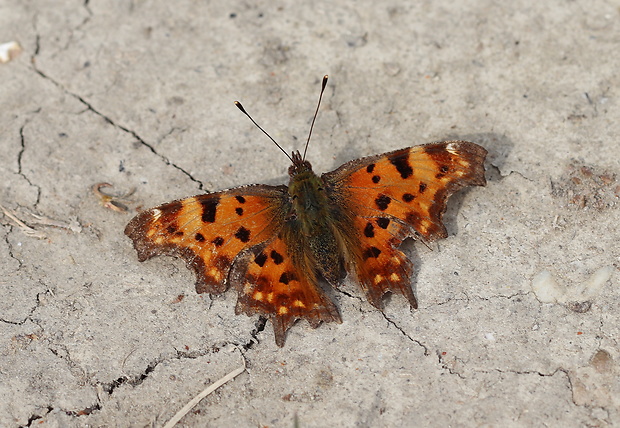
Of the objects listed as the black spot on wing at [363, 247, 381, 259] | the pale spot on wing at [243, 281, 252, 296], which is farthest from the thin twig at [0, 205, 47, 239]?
the black spot on wing at [363, 247, 381, 259]

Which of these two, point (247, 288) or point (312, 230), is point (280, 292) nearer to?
point (247, 288)

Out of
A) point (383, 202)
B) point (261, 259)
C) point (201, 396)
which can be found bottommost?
point (201, 396)

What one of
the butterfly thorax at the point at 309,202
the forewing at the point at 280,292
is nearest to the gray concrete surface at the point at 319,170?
the forewing at the point at 280,292

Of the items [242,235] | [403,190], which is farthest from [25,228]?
[403,190]

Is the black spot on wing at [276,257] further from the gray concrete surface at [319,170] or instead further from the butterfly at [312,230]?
the gray concrete surface at [319,170]

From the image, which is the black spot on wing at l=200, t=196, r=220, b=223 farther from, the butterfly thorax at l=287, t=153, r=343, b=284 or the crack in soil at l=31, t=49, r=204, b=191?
the crack in soil at l=31, t=49, r=204, b=191

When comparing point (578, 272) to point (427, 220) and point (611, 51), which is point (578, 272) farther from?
point (611, 51)

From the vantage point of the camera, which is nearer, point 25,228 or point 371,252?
point 371,252

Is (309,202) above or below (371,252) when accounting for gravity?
above
